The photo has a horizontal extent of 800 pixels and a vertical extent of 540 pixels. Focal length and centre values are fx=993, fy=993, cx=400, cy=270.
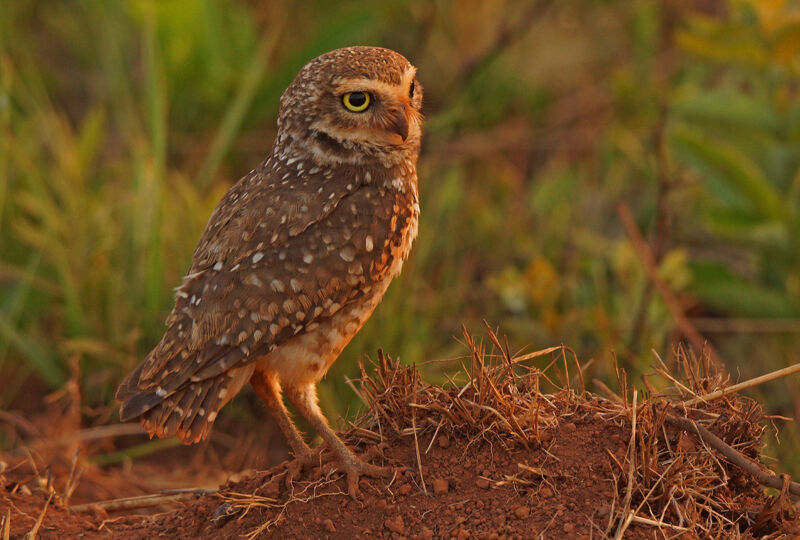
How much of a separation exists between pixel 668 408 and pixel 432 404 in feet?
2.24

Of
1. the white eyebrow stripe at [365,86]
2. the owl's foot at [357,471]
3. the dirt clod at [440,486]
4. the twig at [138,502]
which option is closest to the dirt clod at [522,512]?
the dirt clod at [440,486]

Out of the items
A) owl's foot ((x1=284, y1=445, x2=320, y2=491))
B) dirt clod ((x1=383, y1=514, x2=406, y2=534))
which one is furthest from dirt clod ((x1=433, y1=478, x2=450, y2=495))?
owl's foot ((x1=284, y1=445, x2=320, y2=491))

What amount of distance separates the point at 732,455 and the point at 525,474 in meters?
0.58

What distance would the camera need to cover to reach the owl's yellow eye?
3.45m

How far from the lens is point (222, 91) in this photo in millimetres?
6703

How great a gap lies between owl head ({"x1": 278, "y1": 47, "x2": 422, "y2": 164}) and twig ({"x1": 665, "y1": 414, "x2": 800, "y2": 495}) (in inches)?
53.8

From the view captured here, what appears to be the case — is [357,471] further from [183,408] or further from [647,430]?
[647,430]

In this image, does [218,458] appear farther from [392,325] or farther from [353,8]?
[353,8]

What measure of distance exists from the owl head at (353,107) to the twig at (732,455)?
137 centimetres

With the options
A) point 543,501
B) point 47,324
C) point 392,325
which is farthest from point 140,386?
point 47,324

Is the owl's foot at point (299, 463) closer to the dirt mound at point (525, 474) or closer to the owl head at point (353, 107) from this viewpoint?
the dirt mound at point (525, 474)

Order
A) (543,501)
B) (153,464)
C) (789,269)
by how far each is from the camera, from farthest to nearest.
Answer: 1. (789,269)
2. (153,464)
3. (543,501)

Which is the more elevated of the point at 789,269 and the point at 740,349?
the point at 789,269

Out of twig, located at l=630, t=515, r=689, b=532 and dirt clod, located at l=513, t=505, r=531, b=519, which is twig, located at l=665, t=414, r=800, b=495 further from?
dirt clod, located at l=513, t=505, r=531, b=519
